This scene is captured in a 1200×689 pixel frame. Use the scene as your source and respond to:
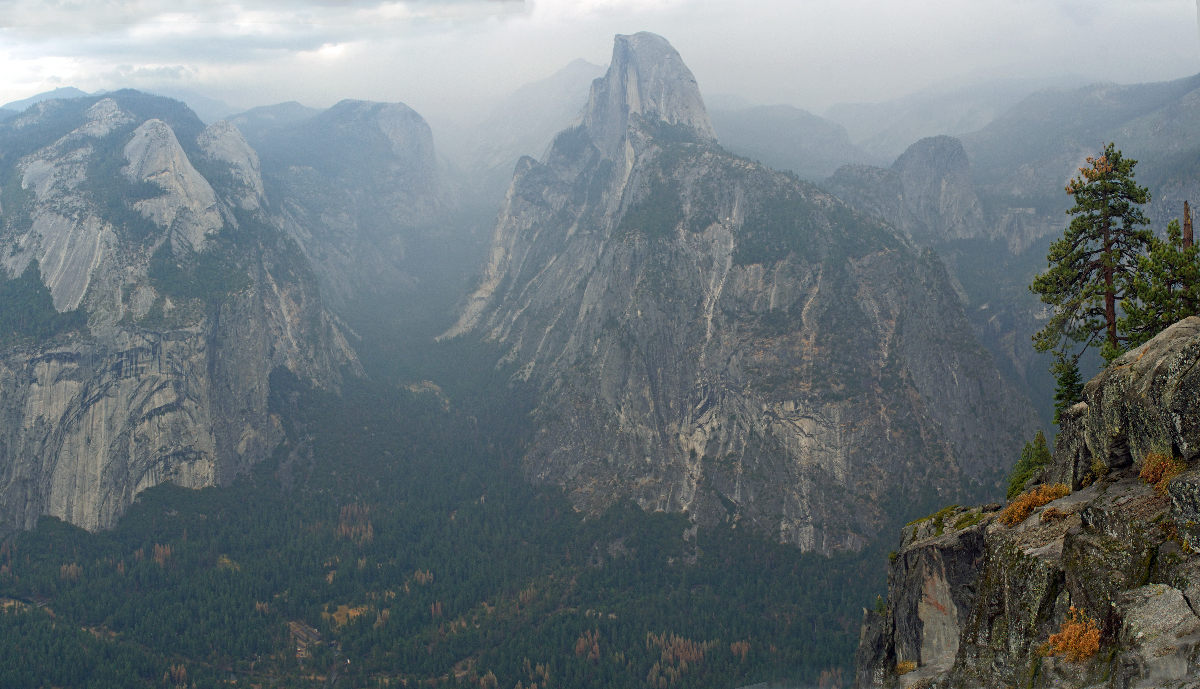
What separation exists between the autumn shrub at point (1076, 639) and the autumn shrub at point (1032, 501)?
872 centimetres

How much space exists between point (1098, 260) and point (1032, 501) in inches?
623

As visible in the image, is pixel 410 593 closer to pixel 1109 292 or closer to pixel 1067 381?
pixel 1067 381

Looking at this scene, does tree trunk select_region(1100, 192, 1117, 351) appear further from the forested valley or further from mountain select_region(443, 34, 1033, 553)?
mountain select_region(443, 34, 1033, 553)

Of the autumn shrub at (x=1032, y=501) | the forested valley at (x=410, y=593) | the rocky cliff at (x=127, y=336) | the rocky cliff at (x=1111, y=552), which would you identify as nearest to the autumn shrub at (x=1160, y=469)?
the rocky cliff at (x=1111, y=552)

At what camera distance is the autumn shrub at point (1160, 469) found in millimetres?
30047

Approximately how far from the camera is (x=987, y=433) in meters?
150

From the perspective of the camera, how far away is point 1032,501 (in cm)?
3875

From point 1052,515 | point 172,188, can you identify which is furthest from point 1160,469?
point 172,188

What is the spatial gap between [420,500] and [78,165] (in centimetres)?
11512

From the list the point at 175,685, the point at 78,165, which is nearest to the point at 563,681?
the point at 175,685

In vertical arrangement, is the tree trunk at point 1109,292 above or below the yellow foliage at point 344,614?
above

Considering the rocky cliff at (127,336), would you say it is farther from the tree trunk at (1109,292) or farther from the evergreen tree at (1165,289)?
the evergreen tree at (1165,289)

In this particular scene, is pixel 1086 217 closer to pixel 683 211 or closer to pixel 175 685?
pixel 175 685

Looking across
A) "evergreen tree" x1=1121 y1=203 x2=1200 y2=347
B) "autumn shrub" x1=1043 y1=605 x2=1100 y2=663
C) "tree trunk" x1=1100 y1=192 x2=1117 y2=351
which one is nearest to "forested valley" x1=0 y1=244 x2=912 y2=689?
"tree trunk" x1=1100 y1=192 x2=1117 y2=351
